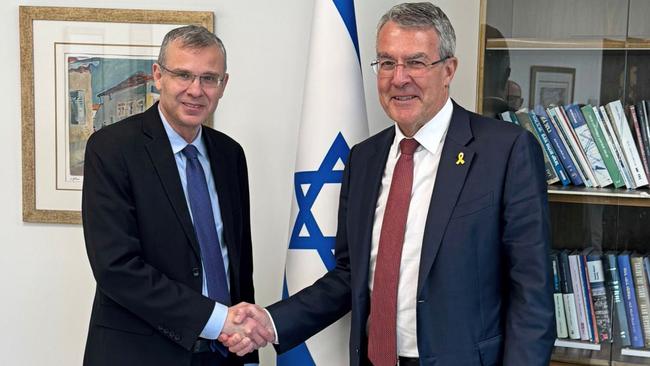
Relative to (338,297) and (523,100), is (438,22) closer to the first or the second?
(523,100)

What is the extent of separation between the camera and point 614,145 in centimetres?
228

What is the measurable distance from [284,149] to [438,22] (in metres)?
1.08

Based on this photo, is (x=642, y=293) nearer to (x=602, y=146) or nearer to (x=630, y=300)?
(x=630, y=300)

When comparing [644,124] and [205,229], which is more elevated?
[644,124]

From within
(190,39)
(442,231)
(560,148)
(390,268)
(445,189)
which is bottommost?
(390,268)

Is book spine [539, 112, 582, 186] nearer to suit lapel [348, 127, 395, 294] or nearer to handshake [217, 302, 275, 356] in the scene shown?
suit lapel [348, 127, 395, 294]

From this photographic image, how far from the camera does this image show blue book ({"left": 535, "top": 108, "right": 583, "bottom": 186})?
2.34 meters

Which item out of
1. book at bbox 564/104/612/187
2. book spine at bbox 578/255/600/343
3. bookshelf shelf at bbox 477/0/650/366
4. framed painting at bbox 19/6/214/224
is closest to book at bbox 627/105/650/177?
bookshelf shelf at bbox 477/0/650/366

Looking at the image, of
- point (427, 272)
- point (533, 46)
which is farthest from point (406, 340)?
point (533, 46)

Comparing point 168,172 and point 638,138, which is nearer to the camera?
point 168,172

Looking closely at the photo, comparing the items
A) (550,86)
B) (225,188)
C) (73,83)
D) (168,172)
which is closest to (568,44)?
(550,86)

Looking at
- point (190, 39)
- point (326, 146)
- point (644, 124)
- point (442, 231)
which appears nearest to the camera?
point (442, 231)

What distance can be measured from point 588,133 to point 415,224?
2.25 ft

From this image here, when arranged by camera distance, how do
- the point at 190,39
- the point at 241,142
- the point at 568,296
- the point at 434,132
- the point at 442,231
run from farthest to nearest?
the point at 241,142 < the point at 568,296 < the point at 190,39 < the point at 434,132 < the point at 442,231
